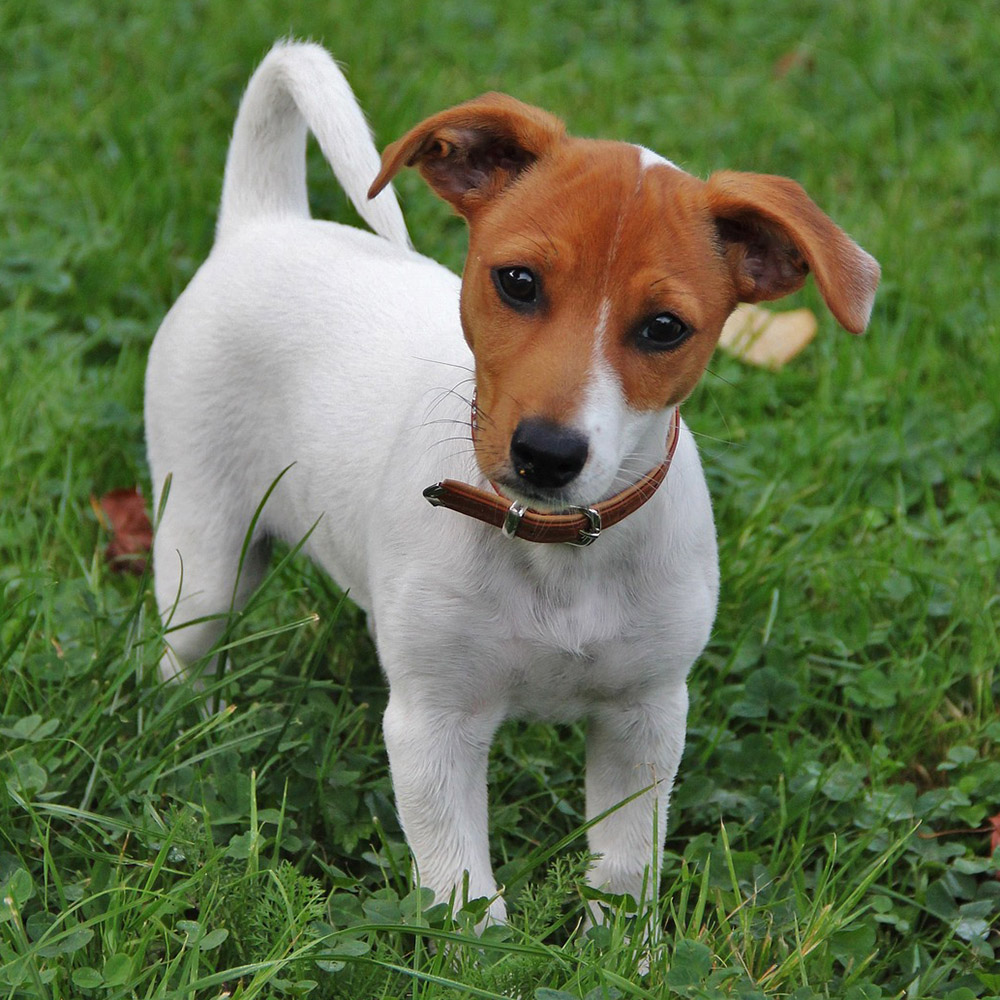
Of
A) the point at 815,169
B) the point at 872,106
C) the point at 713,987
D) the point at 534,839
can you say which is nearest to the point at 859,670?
the point at 534,839

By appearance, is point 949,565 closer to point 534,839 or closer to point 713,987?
point 534,839

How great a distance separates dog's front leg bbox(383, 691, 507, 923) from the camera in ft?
10.3

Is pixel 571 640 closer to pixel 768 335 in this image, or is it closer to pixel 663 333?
pixel 663 333

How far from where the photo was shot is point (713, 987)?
3.03 m

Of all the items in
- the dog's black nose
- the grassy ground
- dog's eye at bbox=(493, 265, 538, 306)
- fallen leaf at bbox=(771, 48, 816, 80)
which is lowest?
the grassy ground

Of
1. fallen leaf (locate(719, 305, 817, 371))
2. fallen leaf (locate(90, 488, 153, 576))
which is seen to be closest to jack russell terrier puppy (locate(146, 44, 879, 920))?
fallen leaf (locate(90, 488, 153, 576))

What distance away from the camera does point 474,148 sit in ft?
10.2

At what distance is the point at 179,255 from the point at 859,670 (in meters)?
3.06

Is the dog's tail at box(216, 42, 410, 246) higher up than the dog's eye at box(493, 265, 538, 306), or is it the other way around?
the dog's eye at box(493, 265, 538, 306)

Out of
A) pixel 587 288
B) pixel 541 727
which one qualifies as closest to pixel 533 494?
pixel 587 288

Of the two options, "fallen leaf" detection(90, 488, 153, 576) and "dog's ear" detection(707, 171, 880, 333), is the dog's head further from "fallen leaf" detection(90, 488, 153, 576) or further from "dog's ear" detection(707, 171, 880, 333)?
"fallen leaf" detection(90, 488, 153, 576)

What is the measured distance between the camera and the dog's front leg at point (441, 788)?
314 cm

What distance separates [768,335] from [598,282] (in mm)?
2935

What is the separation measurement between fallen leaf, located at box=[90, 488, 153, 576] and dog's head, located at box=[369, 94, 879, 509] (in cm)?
192
